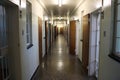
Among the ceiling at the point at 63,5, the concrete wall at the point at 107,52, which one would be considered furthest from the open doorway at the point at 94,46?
the ceiling at the point at 63,5

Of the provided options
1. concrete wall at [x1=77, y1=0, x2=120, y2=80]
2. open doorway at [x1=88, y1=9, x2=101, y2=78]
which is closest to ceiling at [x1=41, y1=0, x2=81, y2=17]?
open doorway at [x1=88, y1=9, x2=101, y2=78]

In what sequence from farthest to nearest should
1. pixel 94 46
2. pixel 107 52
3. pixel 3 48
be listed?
pixel 94 46 < pixel 107 52 < pixel 3 48

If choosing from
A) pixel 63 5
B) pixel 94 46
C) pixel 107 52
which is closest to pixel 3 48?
pixel 107 52

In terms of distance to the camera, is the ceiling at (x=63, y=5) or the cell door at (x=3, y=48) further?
the ceiling at (x=63, y=5)

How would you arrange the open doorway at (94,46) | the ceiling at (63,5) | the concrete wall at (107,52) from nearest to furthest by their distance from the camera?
the concrete wall at (107,52) < the open doorway at (94,46) < the ceiling at (63,5)

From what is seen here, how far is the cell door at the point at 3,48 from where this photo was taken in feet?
8.41

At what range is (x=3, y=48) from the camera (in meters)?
2.64

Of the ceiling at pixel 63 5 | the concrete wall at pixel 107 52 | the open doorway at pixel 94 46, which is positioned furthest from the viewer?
the ceiling at pixel 63 5

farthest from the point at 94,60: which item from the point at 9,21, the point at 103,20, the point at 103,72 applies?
the point at 9,21

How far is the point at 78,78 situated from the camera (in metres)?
4.21

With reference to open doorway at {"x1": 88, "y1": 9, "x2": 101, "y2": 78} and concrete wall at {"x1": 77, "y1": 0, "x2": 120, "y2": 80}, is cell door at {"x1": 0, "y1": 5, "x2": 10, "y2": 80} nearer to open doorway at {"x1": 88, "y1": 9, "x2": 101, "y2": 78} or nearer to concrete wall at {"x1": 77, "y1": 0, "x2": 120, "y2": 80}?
concrete wall at {"x1": 77, "y1": 0, "x2": 120, "y2": 80}

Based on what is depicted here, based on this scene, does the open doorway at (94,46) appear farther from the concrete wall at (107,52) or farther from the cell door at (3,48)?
the cell door at (3,48)

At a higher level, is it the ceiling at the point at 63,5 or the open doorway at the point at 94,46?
the ceiling at the point at 63,5

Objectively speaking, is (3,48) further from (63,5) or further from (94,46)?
(63,5)
